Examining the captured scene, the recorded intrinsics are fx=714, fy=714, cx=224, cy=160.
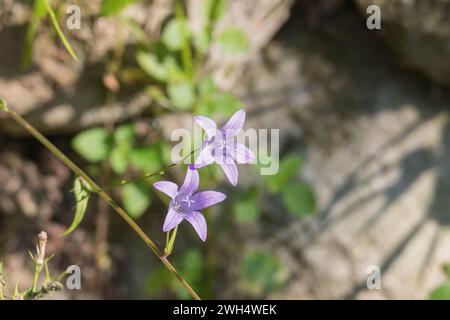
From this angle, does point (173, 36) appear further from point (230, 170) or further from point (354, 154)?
point (230, 170)

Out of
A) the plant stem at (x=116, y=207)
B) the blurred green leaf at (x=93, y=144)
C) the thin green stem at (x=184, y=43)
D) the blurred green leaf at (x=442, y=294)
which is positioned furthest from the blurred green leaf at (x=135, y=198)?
the blurred green leaf at (x=442, y=294)

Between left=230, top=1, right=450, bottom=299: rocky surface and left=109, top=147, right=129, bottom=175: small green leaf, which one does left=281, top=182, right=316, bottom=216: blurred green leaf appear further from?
left=109, top=147, right=129, bottom=175: small green leaf

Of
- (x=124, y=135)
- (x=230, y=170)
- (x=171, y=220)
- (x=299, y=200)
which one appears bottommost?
(x=171, y=220)

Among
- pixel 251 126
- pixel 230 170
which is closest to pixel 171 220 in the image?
pixel 230 170

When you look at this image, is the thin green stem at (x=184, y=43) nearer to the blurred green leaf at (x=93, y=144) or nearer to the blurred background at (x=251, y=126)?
the blurred background at (x=251, y=126)
